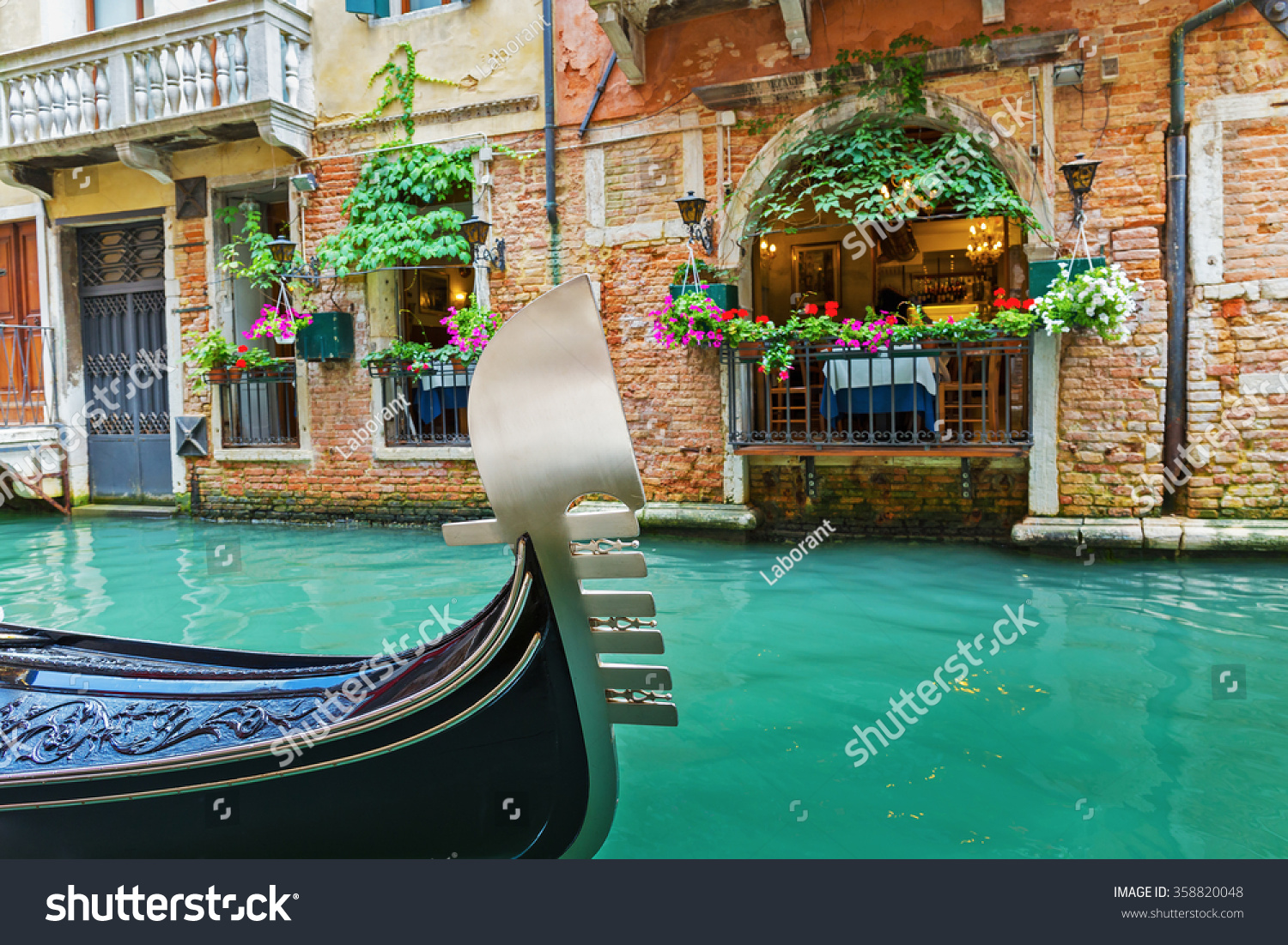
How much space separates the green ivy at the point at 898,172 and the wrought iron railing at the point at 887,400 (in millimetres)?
777

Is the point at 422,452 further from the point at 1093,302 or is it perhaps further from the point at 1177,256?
the point at 1177,256

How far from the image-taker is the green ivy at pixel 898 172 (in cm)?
520

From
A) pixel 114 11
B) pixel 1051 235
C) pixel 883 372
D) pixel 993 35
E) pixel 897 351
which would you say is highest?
pixel 114 11

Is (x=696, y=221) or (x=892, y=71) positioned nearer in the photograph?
(x=892, y=71)

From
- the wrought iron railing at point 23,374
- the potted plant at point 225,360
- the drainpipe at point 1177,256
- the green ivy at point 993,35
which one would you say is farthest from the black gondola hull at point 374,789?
the wrought iron railing at point 23,374

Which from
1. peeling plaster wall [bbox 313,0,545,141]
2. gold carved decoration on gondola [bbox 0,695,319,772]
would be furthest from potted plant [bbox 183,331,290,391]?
gold carved decoration on gondola [bbox 0,695,319,772]

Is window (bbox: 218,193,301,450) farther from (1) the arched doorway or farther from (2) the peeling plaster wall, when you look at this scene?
(1) the arched doorway

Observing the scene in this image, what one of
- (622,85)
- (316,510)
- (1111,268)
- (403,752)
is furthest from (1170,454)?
(316,510)

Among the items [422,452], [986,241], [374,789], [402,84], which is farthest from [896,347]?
[374,789]

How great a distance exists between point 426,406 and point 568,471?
552 centimetres

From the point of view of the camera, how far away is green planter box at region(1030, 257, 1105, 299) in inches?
199

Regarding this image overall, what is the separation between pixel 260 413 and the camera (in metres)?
7.61

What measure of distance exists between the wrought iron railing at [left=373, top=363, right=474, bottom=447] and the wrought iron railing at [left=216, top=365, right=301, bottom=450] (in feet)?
3.02

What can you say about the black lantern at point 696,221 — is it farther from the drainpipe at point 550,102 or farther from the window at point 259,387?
the window at point 259,387
